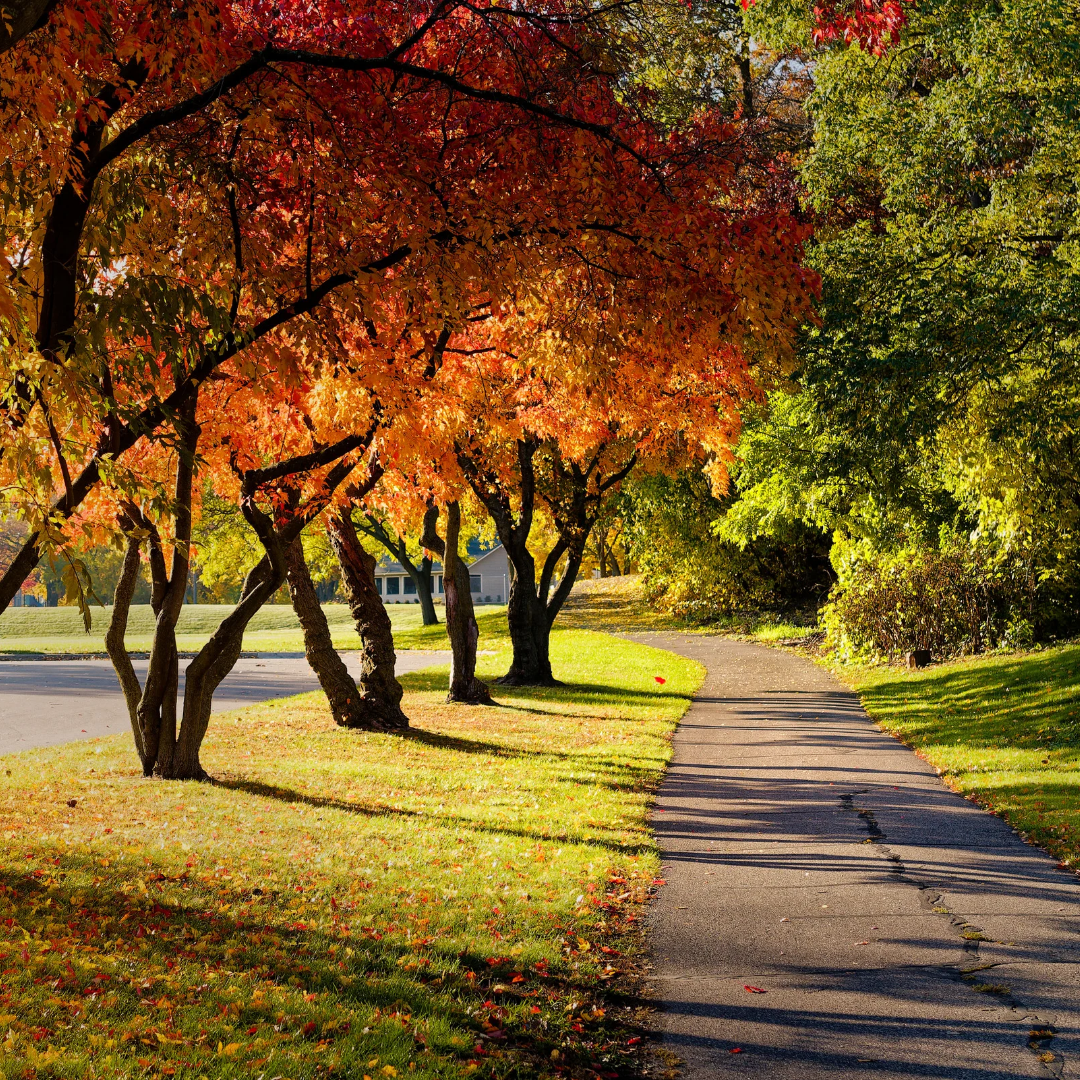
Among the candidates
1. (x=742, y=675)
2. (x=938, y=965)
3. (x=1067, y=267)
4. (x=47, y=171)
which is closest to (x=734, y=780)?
(x=938, y=965)

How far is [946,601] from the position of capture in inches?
896

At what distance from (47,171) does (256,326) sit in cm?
176

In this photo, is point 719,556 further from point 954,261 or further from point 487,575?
point 487,575

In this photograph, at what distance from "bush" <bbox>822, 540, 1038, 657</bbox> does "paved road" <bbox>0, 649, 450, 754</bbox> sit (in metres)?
12.1

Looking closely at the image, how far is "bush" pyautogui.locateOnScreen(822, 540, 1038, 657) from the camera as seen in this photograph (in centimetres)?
2181

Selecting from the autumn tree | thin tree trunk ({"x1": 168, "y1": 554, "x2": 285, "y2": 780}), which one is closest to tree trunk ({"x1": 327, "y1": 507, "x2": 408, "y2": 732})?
thin tree trunk ({"x1": 168, "y1": 554, "x2": 285, "y2": 780})

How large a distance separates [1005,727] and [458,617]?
9.27 m

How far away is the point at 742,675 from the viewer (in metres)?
25.7

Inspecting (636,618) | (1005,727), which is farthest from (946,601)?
(636,618)

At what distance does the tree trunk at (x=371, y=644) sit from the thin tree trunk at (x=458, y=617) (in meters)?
1.98

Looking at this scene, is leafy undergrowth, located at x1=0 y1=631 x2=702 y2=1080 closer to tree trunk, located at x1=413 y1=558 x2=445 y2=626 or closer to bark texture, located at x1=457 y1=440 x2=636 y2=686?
bark texture, located at x1=457 y1=440 x2=636 y2=686

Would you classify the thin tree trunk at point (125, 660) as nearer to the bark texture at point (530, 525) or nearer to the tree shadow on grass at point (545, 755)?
the tree shadow on grass at point (545, 755)

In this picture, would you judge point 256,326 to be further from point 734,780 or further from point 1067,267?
point 1067,267

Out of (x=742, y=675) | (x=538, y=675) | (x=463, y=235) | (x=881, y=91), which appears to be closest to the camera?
(x=463, y=235)
